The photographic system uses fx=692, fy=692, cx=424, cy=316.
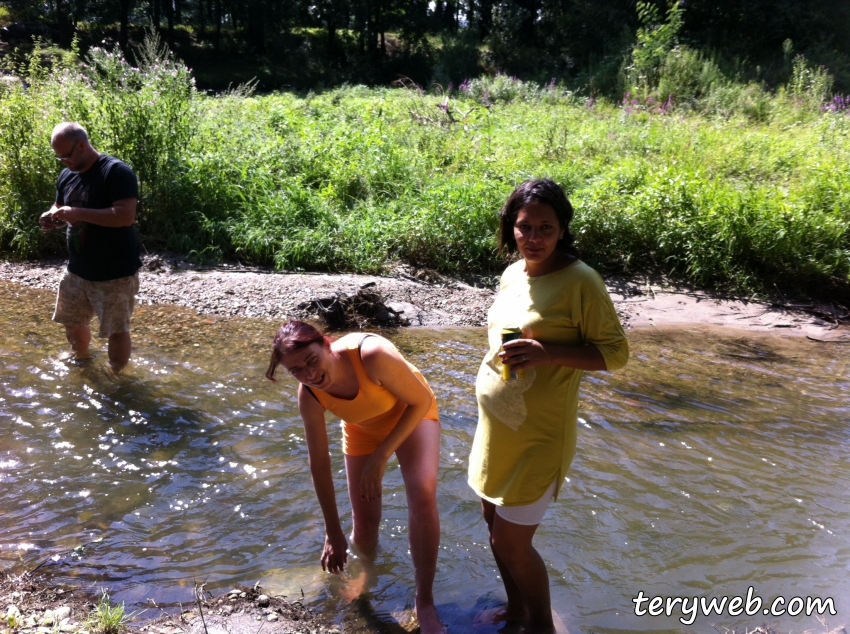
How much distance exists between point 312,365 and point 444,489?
6.17 ft

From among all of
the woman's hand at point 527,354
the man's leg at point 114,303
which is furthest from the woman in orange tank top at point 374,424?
the man's leg at point 114,303

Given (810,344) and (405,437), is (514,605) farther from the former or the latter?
(810,344)

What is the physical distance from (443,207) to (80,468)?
5.64 meters

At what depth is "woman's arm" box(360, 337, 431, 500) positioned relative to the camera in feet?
8.71

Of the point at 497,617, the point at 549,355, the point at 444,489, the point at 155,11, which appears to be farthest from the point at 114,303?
the point at 155,11

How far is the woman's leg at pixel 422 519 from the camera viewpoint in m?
2.80

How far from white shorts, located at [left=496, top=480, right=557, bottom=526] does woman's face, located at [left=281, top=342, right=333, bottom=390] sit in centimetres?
81

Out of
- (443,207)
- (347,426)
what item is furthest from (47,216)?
(443,207)

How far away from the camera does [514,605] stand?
9.53ft

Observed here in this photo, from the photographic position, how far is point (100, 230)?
489cm

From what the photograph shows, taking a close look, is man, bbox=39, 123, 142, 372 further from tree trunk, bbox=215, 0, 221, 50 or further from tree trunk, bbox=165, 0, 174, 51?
tree trunk, bbox=215, 0, 221, 50

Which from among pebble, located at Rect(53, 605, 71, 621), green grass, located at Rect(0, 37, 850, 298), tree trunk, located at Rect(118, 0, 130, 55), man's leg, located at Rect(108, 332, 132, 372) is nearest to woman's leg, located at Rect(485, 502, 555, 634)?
pebble, located at Rect(53, 605, 71, 621)

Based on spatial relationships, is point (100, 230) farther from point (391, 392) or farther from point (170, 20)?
point (170, 20)

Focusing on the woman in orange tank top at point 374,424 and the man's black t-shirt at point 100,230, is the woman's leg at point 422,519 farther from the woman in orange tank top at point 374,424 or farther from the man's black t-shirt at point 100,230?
the man's black t-shirt at point 100,230
